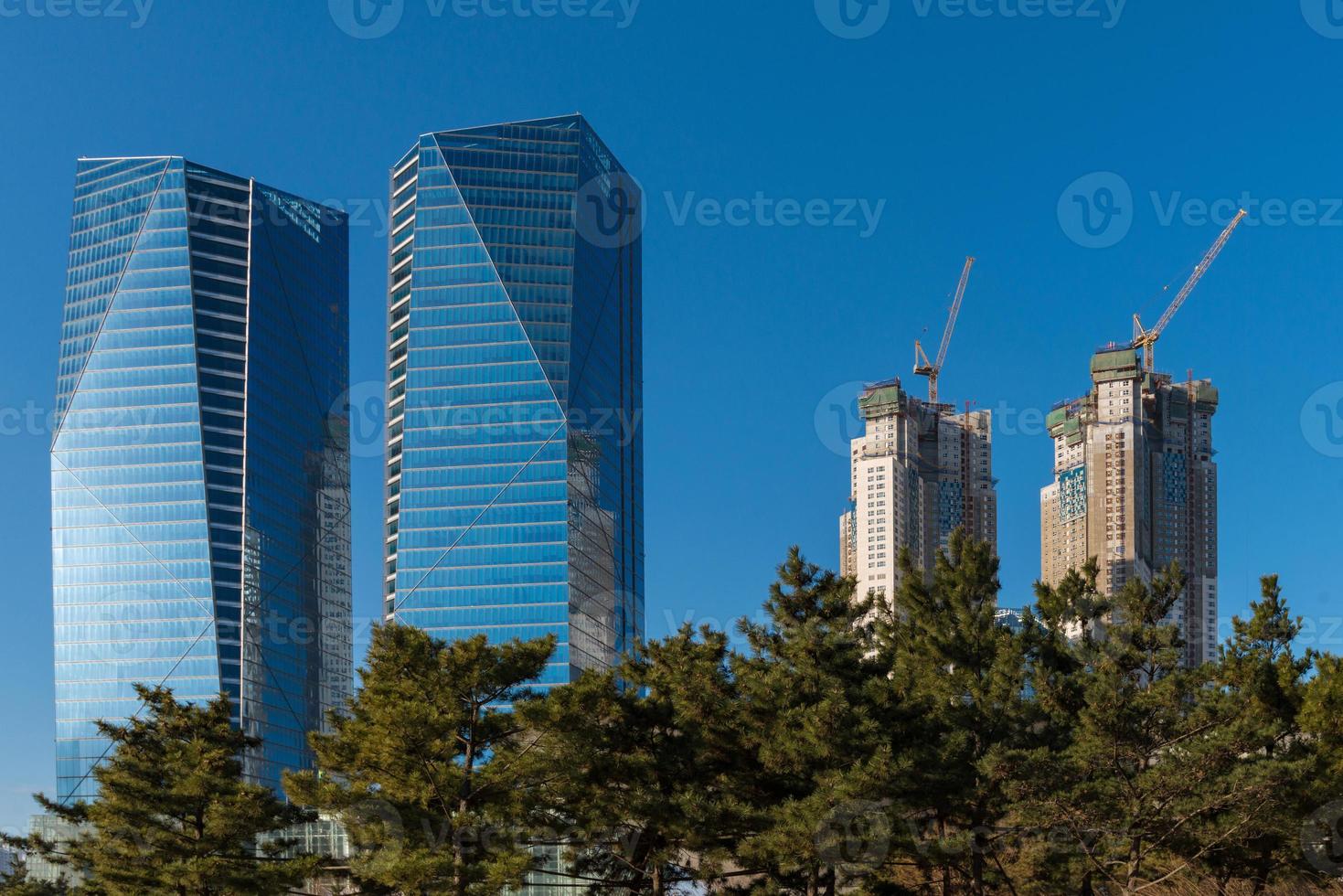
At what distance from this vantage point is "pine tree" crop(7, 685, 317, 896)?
45062 mm

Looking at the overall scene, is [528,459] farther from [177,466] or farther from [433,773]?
[433,773]

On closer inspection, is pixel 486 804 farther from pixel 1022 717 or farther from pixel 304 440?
pixel 304 440

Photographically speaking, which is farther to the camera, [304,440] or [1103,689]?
[304,440]

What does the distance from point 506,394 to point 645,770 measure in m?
115

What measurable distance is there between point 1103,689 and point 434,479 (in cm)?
12066

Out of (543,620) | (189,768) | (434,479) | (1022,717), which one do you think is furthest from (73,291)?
(1022,717)

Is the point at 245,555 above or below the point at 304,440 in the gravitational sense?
below

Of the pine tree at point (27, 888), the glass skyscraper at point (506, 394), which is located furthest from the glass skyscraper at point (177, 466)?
the pine tree at point (27, 888)

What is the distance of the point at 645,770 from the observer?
42.3 meters

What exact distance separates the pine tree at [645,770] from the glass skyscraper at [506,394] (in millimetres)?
102241

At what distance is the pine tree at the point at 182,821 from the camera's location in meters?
45.1

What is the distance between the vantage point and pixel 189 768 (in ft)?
156

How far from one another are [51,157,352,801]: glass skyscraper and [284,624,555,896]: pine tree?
114 meters

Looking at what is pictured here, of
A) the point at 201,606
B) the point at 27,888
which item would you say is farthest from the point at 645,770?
the point at 201,606
